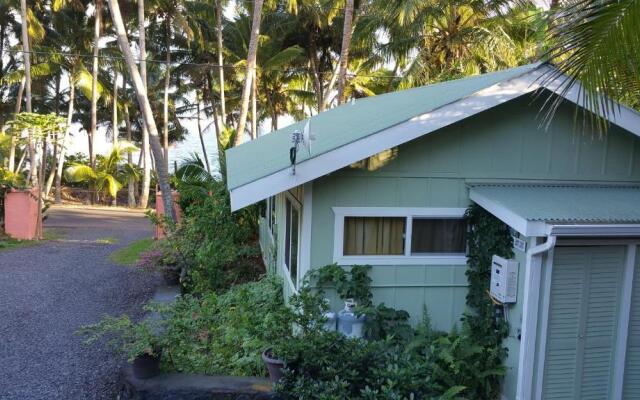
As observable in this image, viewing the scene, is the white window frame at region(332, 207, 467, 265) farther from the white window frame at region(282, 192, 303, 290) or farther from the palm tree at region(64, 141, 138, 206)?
the palm tree at region(64, 141, 138, 206)

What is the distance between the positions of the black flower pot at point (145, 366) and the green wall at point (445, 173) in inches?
78.6

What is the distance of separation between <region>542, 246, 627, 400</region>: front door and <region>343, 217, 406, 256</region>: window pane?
5.70ft

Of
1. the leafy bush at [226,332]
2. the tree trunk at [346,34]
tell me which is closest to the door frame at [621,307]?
the leafy bush at [226,332]

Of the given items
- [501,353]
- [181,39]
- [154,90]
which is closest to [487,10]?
[501,353]

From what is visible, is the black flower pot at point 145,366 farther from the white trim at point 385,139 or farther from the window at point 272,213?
the window at point 272,213

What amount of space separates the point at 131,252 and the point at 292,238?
31.9 feet

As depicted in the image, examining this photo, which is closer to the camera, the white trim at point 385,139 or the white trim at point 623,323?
the white trim at point 385,139

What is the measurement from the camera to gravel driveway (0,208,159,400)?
6488 millimetres

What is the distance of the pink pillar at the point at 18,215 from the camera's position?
54.9ft

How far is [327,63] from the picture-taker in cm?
3250

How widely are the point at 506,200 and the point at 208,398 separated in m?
3.78

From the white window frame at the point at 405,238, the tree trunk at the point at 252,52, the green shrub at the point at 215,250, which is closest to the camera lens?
the white window frame at the point at 405,238

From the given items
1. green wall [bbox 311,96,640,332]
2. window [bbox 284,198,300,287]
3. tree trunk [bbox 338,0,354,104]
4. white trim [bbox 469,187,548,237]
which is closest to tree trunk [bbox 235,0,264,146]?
tree trunk [bbox 338,0,354,104]

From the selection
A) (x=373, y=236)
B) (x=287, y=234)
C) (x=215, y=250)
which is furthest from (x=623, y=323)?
(x=215, y=250)
